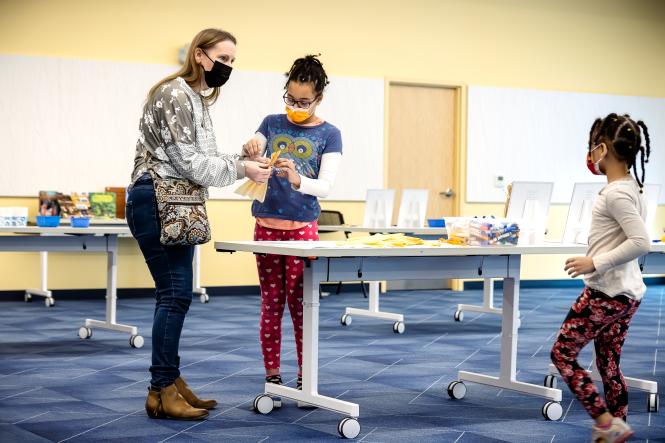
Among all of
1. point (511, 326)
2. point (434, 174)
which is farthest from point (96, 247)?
point (434, 174)

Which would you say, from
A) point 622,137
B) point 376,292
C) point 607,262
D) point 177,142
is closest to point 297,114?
point 177,142

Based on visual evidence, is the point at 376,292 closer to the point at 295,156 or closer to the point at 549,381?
the point at 549,381

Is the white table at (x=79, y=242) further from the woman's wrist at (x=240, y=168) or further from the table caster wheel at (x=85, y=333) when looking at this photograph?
the woman's wrist at (x=240, y=168)

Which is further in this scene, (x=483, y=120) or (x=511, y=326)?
(x=483, y=120)

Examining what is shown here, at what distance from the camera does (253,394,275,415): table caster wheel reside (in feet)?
12.8

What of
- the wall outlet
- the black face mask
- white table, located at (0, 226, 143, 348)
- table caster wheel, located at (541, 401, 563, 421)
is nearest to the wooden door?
the wall outlet

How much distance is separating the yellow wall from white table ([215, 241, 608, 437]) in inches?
226

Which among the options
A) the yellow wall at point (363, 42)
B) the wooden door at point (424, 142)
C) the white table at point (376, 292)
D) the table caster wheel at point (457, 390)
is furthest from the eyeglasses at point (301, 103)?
the wooden door at point (424, 142)

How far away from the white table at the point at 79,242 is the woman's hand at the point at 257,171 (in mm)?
2577

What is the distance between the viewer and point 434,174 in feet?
34.9

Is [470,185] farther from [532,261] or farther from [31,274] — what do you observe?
[31,274]

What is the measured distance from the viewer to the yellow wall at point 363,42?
9.03 m

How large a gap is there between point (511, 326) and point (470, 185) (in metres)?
6.52

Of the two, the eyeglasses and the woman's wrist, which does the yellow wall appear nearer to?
the eyeglasses
